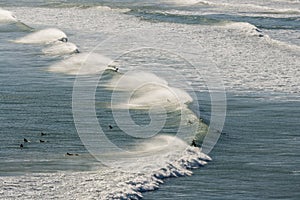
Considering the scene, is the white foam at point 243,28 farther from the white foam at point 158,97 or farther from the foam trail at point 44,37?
the white foam at point 158,97

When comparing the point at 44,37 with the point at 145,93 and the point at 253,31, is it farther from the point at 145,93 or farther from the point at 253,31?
the point at 145,93

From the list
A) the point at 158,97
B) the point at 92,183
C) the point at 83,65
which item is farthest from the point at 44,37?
the point at 92,183

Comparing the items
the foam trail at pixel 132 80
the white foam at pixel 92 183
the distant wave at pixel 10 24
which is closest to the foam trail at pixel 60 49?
the foam trail at pixel 132 80

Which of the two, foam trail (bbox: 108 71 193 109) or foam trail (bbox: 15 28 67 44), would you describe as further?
foam trail (bbox: 15 28 67 44)

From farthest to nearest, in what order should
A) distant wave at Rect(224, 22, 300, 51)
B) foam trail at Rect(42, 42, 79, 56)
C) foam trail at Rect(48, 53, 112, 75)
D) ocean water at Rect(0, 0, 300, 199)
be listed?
distant wave at Rect(224, 22, 300, 51) < foam trail at Rect(42, 42, 79, 56) < foam trail at Rect(48, 53, 112, 75) < ocean water at Rect(0, 0, 300, 199)

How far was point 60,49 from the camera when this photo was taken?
38281 mm

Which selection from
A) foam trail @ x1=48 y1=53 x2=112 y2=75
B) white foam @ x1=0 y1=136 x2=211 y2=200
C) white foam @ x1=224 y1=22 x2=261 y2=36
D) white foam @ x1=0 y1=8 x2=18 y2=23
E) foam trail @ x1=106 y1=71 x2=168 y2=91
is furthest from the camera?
white foam @ x1=0 y1=8 x2=18 y2=23

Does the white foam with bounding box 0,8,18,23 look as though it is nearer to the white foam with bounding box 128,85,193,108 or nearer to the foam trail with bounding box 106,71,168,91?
the foam trail with bounding box 106,71,168,91

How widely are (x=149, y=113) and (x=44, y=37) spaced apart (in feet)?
62.3

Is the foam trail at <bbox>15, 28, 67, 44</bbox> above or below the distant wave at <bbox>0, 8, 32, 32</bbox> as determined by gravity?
above

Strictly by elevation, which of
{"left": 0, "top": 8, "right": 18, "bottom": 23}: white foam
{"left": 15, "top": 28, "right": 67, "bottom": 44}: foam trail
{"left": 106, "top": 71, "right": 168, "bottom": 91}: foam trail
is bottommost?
{"left": 0, "top": 8, "right": 18, "bottom": 23}: white foam

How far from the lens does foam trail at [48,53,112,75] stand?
32.4 meters

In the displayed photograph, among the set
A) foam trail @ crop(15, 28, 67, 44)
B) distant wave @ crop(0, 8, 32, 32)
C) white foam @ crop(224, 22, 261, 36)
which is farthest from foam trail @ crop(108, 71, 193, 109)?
distant wave @ crop(0, 8, 32, 32)

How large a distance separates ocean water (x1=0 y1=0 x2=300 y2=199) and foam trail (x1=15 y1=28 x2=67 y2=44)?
151 millimetres
